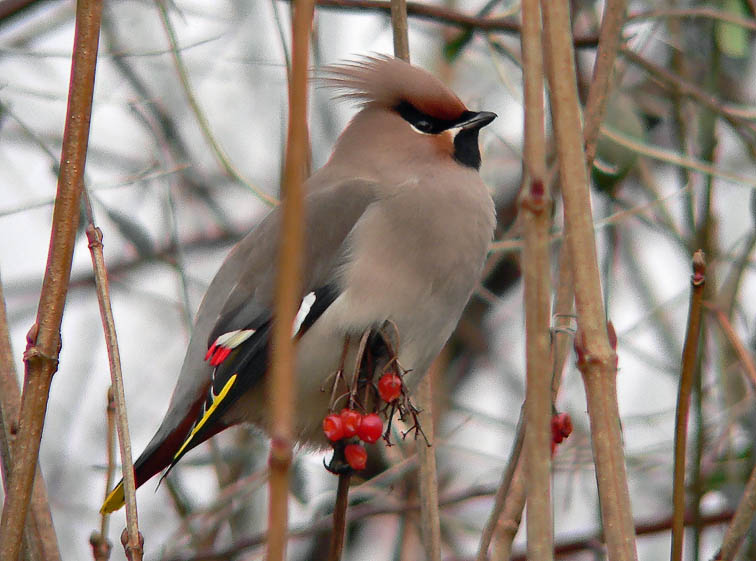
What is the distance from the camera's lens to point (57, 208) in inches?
49.5

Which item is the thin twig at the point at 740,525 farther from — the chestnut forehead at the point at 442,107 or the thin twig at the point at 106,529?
the chestnut forehead at the point at 442,107

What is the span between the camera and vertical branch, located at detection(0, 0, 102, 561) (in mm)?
1229

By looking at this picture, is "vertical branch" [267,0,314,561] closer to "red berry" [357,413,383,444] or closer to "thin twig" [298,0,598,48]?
"red berry" [357,413,383,444]

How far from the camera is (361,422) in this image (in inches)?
65.4

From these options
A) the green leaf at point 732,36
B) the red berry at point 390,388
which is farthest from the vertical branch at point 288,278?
the green leaf at point 732,36

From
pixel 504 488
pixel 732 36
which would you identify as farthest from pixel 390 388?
pixel 732 36

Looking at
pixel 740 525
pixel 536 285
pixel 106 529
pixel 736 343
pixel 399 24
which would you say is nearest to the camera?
pixel 536 285

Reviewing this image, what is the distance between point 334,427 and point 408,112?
135cm

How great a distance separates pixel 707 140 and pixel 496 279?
65.9 inches

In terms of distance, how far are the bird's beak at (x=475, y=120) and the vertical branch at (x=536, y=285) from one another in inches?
66.1

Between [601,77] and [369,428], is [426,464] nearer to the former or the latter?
[369,428]

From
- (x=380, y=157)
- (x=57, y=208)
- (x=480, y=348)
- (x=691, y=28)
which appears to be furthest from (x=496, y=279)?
(x=57, y=208)

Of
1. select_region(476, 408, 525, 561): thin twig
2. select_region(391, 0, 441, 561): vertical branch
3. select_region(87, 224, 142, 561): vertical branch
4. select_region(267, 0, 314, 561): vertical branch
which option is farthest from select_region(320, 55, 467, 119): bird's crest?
select_region(267, 0, 314, 561): vertical branch

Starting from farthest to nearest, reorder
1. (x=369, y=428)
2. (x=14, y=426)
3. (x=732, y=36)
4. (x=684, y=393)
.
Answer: (x=732, y=36) < (x=369, y=428) < (x=14, y=426) < (x=684, y=393)
